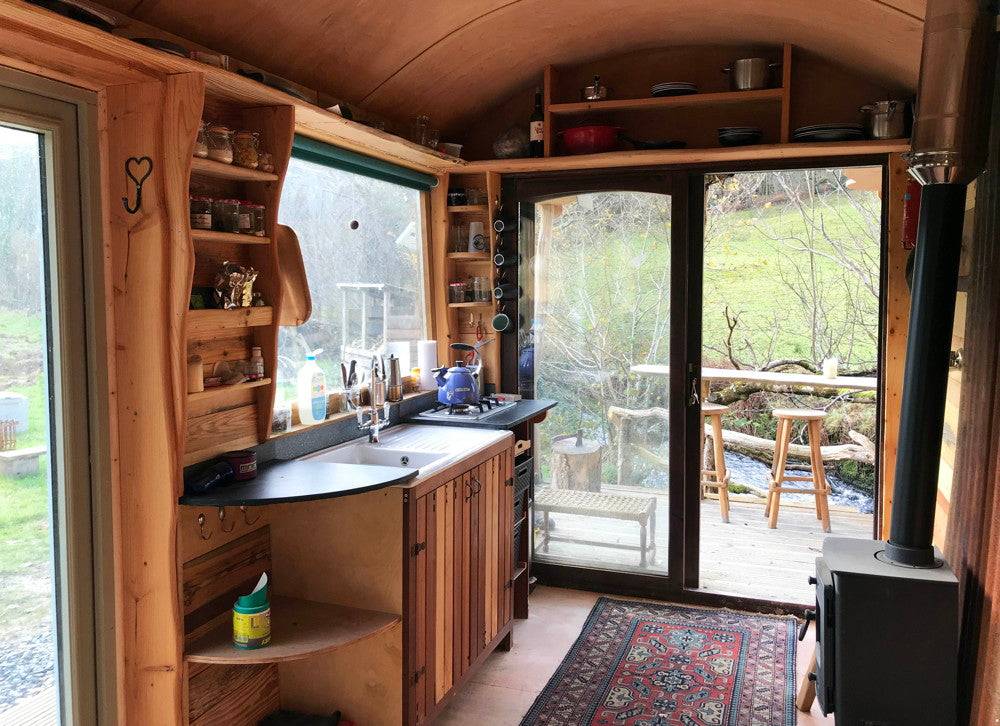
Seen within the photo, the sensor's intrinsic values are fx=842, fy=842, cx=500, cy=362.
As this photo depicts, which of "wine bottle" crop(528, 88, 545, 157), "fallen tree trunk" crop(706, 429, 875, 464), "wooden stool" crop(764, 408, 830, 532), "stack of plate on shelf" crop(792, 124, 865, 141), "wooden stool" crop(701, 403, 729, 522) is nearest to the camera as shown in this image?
"stack of plate on shelf" crop(792, 124, 865, 141)

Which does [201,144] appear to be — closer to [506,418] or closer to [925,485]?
[506,418]

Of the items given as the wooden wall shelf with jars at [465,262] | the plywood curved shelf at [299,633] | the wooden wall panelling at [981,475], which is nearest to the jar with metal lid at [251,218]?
the plywood curved shelf at [299,633]

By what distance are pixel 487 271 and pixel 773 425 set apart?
3.87 meters

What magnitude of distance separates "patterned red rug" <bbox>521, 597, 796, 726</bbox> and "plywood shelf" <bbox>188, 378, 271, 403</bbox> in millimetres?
1558

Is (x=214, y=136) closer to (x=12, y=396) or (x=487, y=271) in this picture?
(x=12, y=396)

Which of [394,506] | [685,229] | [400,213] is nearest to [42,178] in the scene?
[394,506]

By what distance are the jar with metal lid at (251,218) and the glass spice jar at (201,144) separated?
227mm

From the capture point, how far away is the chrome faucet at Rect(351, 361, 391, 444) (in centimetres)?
331

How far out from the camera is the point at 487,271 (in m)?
4.36

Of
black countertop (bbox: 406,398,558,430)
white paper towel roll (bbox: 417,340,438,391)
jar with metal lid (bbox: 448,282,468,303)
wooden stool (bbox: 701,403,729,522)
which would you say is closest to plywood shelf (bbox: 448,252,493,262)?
jar with metal lid (bbox: 448,282,468,303)

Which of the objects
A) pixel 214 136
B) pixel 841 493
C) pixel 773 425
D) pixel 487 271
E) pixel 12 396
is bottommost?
pixel 841 493

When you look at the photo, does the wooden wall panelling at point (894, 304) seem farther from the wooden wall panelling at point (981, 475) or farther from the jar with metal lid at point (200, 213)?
the jar with metal lid at point (200, 213)

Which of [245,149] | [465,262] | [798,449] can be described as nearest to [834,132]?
[465,262]

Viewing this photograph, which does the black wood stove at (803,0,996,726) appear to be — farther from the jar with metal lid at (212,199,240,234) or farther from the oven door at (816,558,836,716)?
the jar with metal lid at (212,199,240,234)
